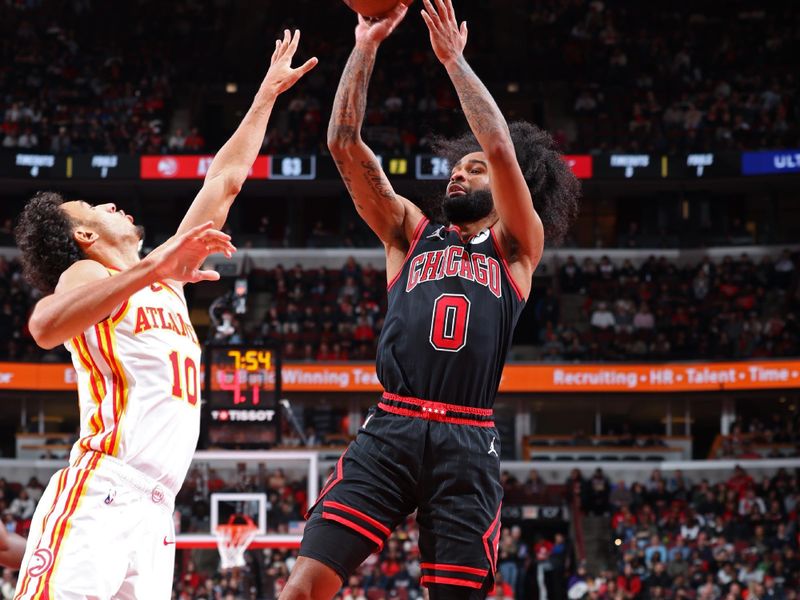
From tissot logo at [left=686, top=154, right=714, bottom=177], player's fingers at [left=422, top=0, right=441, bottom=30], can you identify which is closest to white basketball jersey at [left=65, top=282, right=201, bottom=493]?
player's fingers at [left=422, top=0, right=441, bottom=30]

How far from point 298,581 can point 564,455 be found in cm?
2090

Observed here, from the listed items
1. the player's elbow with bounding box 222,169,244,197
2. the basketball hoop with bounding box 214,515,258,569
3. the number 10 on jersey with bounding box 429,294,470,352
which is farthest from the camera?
the basketball hoop with bounding box 214,515,258,569

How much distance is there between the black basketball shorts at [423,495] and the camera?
4523 millimetres

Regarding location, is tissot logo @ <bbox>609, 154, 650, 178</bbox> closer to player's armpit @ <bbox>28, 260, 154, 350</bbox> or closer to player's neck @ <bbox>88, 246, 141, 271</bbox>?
player's neck @ <bbox>88, 246, 141, 271</bbox>

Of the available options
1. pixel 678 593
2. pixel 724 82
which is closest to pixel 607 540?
pixel 678 593

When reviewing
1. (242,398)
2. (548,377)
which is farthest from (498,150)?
(548,377)

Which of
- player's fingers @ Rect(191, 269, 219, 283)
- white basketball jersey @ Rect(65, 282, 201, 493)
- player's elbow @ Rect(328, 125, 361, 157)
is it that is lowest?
white basketball jersey @ Rect(65, 282, 201, 493)

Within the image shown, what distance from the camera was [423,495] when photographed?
462 cm

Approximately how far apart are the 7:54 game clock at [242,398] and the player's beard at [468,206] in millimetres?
9179

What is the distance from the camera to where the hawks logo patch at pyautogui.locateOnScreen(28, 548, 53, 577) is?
396 centimetres

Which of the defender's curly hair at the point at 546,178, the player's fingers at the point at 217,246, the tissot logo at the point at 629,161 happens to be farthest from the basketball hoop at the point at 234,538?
the tissot logo at the point at 629,161

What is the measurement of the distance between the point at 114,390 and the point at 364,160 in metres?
1.61

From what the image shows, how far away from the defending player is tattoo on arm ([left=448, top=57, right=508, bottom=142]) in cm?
122

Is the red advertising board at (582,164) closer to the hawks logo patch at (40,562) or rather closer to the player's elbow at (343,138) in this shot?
the player's elbow at (343,138)
